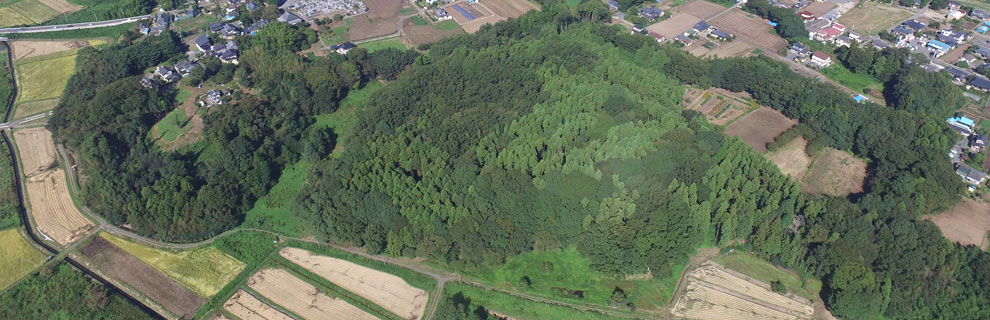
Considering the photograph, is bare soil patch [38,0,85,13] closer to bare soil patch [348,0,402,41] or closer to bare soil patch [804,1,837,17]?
bare soil patch [348,0,402,41]

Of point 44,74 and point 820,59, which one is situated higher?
point 820,59

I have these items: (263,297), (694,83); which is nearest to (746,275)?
(694,83)

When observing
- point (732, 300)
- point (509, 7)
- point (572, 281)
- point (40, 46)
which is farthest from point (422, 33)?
point (732, 300)

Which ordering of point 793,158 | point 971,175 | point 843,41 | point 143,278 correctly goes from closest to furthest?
point 143,278, point 971,175, point 793,158, point 843,41

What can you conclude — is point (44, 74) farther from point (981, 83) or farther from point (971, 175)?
point (981, 83)

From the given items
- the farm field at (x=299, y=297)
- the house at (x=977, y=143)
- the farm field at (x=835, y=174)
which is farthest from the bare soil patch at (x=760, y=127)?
the farm field at (x=299, y=297)

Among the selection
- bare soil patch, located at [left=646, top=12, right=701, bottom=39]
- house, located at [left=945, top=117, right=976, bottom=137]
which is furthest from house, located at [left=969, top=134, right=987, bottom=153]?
bare soil patch, located at [left=646, top=12, right=701, bottom=39]
